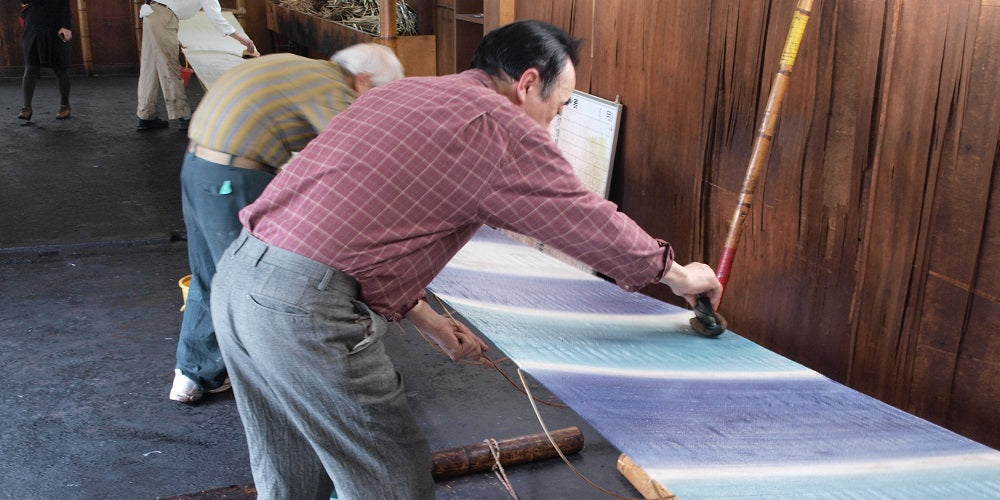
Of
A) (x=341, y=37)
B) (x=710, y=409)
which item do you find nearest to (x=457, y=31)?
(x=341, y=37)

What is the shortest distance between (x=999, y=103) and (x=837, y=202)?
56 cm

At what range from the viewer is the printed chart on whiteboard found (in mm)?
3629

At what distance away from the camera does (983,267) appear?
204 centimetres

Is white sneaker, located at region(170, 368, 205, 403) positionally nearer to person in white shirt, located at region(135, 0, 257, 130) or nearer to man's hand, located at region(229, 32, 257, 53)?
man's hand, located at region(229, 32, 257, 53)

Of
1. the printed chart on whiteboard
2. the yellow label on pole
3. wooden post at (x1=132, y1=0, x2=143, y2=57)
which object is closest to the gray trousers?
the yellow label on pole

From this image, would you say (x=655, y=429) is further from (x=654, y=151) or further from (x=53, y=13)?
(x=53, y=13)

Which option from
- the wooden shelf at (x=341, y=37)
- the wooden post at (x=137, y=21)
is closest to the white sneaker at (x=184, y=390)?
the wooden shelf at (x=341, y=37)

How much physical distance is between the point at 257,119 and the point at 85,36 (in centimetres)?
954

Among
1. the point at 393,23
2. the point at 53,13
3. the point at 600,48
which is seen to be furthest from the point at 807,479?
the point at 53,13

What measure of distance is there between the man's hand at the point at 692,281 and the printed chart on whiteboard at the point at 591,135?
1.59m

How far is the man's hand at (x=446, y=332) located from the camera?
7.21ft

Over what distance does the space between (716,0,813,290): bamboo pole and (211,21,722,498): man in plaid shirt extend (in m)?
0.58

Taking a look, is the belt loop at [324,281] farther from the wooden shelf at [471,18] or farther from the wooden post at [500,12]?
the wooden shelf at [471,18]

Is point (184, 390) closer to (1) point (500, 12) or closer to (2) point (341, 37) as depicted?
(1) point (500, 12)
